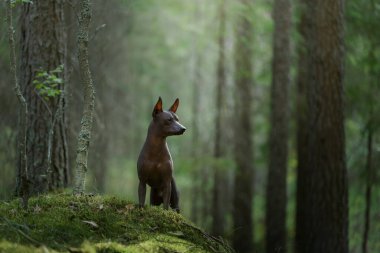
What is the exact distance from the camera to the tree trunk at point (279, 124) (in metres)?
12.2

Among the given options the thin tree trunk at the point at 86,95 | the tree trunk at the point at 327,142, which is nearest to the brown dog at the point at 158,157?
the thin tree trunk at the point at 86,95

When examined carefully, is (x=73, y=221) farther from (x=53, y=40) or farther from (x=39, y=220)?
(x=53, y=40)

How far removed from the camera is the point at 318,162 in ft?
31.0

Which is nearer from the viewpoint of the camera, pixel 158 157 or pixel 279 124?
pixel 158 157

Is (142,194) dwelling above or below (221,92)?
below

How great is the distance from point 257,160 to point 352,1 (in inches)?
321

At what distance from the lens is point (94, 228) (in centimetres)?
538

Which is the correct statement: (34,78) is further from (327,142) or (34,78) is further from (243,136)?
(243,136)

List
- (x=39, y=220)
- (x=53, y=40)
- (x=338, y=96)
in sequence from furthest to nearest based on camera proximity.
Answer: (x=338, y=96), (x=53, y=40), (x=39, y=220)

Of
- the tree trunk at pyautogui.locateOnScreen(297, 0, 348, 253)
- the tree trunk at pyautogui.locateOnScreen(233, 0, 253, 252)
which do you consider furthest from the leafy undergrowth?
the tree trunk at pyautogui.locateOnScreen(233, 0, 253, 252)

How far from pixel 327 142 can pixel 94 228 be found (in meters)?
5.37

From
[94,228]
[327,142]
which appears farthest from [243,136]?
[94,228]

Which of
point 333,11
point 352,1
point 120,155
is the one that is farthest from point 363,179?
point 120,155

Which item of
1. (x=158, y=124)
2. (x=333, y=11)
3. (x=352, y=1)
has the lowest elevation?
(x=158, y=124)
